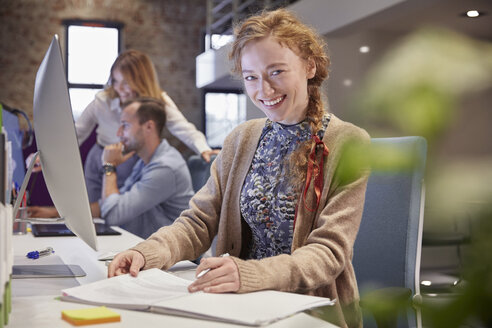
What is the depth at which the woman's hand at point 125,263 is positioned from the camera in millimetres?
982

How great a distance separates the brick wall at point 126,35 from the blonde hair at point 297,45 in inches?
228

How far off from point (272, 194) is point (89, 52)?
6482 millimetres

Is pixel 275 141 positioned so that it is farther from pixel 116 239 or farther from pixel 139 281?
pixel 116 239

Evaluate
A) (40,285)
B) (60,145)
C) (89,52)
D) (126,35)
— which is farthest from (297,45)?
(126,35)

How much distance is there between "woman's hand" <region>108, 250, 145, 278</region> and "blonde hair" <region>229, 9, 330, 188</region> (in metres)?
0.37

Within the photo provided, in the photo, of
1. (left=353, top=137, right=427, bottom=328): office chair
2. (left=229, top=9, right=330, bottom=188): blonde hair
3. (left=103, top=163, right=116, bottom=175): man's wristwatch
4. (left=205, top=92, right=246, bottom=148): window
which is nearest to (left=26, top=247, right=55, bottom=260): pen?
(left=229, top=9, right=330, bottom=188): blonde hair

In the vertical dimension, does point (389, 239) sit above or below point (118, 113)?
below

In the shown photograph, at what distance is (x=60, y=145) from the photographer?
2.96 feet

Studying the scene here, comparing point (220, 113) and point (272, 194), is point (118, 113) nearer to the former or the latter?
point (272, 194)

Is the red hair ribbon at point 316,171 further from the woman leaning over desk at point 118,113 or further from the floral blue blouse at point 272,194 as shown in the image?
the woman leaning over desk at point 118,113

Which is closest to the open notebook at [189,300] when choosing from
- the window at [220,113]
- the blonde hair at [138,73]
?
the blonde hair at [138,73]

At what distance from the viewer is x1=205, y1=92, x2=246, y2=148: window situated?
7621 mm

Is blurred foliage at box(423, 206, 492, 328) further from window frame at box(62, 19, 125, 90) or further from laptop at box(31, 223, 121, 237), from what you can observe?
window frame at box(62, 19, 125, 90)

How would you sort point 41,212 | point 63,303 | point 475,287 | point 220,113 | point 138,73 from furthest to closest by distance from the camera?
point 220,113 → point 138,73 → point 41,212 → point 63,303 → point 475,287
